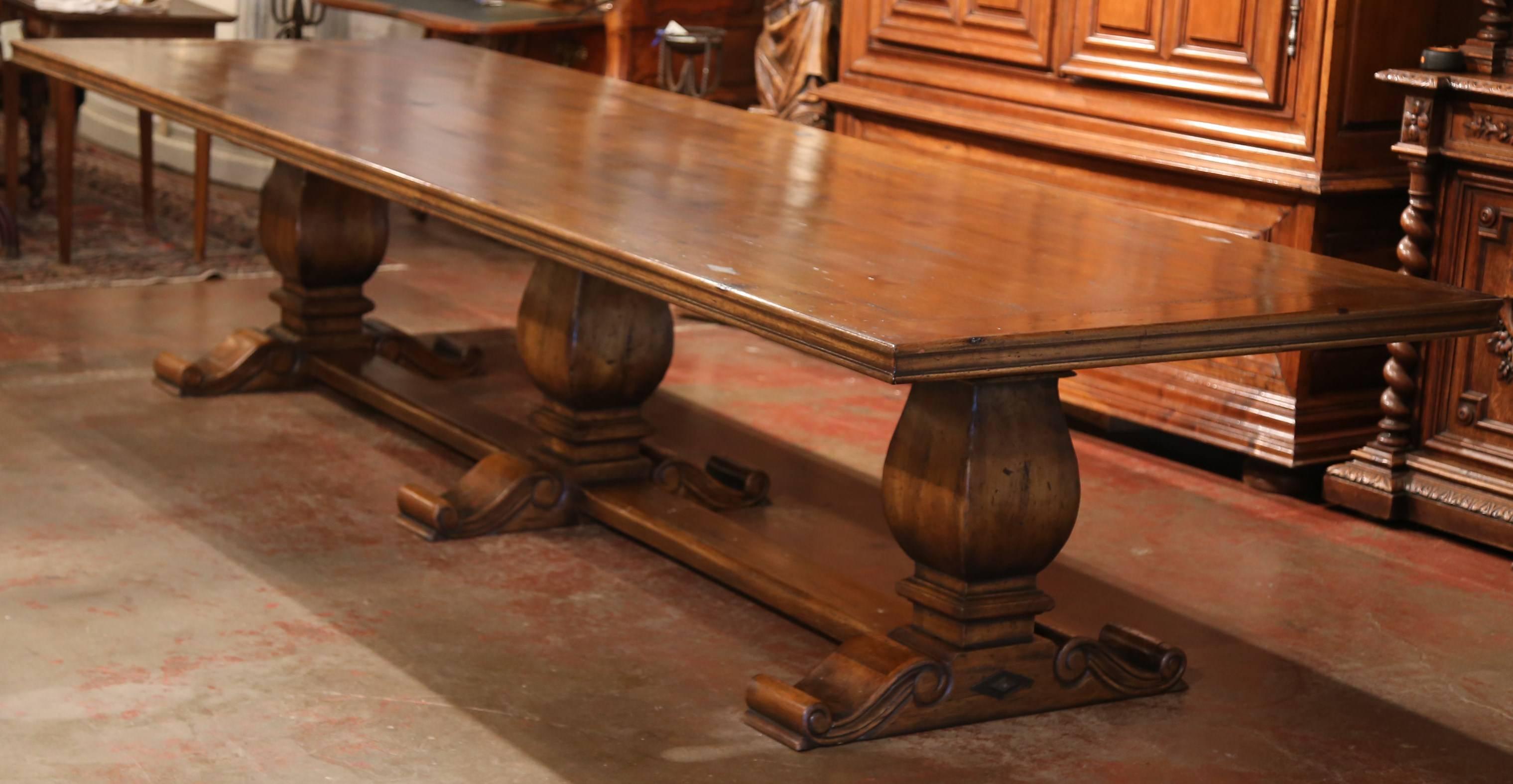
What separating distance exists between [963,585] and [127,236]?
458 cm

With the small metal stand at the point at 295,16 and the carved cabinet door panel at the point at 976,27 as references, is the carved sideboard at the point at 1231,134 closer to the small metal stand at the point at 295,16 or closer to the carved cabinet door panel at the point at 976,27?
the carved cabinet door panel at the point at 976,27

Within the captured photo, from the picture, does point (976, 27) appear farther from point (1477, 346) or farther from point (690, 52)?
point (1477, 346)

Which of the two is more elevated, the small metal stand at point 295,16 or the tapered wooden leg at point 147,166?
the small metal stand at point 295,16

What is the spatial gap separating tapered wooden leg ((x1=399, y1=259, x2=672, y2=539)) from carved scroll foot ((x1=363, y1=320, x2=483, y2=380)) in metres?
1.13

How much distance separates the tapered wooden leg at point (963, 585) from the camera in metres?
2.89

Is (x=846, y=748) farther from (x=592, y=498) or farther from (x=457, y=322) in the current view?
(x=457, y=322)

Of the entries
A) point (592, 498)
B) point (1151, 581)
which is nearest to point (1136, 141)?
point (1151, 581)

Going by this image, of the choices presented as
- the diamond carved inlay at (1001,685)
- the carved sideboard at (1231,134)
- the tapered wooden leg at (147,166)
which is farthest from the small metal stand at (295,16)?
the diamond carved inlay at (1001,685)

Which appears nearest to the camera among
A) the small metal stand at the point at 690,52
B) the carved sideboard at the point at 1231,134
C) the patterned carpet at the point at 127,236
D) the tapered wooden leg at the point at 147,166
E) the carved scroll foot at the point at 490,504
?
the carved scroll foot at the point at 490,504

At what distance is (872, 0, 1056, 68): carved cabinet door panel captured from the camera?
4902 millimetres

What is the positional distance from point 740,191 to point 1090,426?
6.06ft

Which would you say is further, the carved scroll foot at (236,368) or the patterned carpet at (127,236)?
the patterned carpet at (127,236)

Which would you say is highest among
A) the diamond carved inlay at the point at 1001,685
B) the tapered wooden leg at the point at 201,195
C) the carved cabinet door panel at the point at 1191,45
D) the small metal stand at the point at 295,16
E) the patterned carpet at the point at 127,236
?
the carved cabinet door panel at the point at 1191,45

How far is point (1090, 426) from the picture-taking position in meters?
4.94
